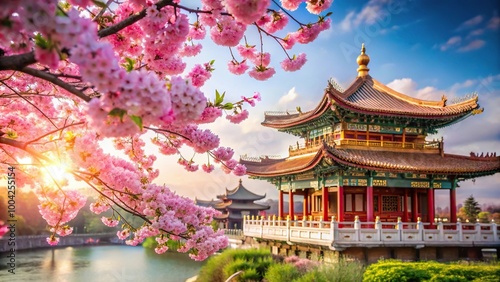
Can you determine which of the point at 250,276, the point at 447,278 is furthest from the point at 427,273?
the point at 250,276

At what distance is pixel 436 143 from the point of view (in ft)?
71.8

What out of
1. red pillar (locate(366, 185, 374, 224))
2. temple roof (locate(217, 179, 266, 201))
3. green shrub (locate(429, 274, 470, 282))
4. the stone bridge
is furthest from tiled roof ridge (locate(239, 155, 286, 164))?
the stone bridge

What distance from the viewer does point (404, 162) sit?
19906 millimetres

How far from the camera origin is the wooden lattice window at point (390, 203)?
20.7m

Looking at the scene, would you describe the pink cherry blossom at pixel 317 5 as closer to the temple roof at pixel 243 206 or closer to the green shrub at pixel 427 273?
the green shrub at pixel 427 273

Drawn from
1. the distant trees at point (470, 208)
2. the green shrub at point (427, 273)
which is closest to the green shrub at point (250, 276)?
the green shrub at point (427, 273)

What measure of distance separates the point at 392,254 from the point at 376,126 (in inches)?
250

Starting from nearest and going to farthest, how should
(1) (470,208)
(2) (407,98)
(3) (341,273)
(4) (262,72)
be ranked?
(4) (262,72)
(3) (341,273)
(2) (407,98)
(1) (470,208)

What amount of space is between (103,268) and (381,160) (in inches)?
996

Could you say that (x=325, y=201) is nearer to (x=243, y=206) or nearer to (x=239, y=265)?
(x=239, y=265)

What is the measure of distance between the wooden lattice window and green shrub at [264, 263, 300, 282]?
6.56 m

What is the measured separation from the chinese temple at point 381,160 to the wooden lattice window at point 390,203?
5cm

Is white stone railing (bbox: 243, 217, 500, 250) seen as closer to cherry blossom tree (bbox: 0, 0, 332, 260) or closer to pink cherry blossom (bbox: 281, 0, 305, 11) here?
cherry blossom tree (bbox: 0, 0, 332, 260)

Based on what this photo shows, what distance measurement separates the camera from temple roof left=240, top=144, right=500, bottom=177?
60.2 ft
